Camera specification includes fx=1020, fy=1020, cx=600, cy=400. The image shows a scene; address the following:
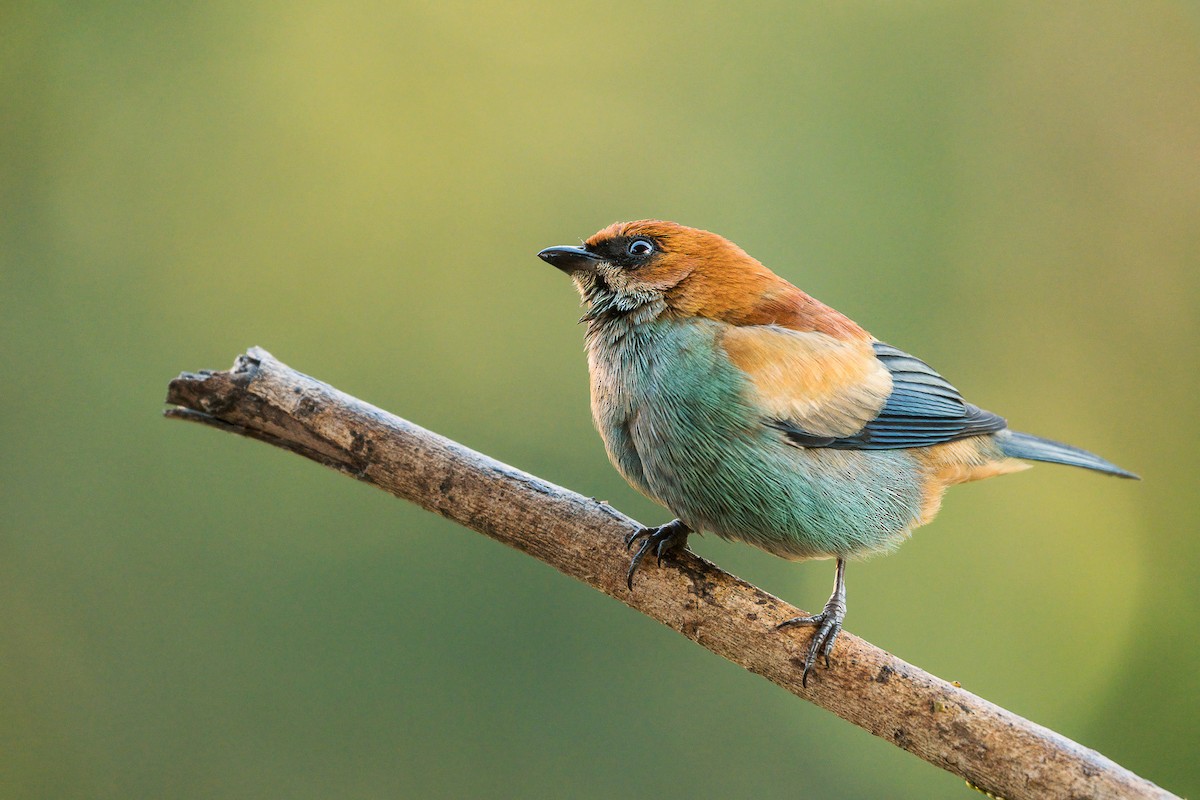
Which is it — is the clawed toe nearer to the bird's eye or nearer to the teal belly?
the teal belly

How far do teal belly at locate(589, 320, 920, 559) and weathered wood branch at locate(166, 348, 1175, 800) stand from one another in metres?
0.19

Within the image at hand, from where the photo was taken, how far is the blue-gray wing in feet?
11.2

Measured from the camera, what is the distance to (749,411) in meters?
3.22

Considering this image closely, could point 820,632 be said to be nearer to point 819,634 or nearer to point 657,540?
point 819,634

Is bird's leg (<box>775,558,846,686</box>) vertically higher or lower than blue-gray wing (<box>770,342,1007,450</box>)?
lower

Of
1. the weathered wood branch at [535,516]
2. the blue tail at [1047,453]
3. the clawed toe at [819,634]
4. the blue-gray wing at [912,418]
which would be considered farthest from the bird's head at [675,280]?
the clawed toe at [819,634]

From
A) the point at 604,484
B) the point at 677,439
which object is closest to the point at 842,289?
the point at 604,484

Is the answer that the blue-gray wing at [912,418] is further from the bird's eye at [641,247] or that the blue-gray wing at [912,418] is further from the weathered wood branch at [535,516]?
the bird's eye at [641,247]

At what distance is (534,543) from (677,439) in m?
0.56

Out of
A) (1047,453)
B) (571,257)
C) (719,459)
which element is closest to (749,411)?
(719,459)

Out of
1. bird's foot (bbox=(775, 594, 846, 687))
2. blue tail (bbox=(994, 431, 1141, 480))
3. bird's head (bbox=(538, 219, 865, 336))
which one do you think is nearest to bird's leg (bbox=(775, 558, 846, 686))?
bird's foot (bbox=(775, 594, 846, 687))

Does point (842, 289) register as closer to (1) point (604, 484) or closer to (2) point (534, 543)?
(1) point (604, 484)

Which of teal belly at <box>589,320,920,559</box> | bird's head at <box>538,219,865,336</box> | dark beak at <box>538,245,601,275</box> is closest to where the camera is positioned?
teal belly at <box>589,320,920,559</box>

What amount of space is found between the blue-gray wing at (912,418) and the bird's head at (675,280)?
33cm
